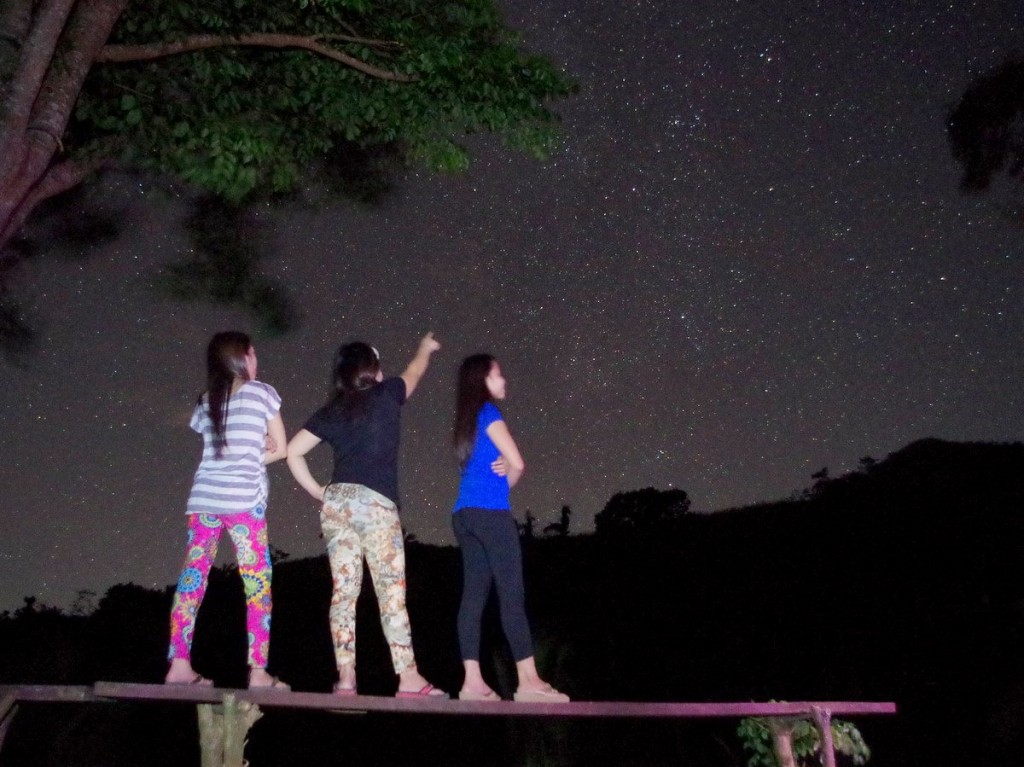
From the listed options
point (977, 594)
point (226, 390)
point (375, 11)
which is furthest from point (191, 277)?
point (977, 594)

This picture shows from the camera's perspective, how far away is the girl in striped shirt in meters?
4.62

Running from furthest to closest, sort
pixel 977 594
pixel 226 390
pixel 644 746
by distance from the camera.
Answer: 1. pixel 644 746
2. pixel 977 594
3. pixel 226 390

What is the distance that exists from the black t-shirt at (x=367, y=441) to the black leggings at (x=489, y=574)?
17.5 inches

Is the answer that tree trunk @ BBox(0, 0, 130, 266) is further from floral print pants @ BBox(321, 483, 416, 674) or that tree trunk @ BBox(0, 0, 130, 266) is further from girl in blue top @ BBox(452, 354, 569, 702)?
girl in blue top @ BBox(452, 354, 569, 702)

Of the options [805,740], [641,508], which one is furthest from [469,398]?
[641,508]

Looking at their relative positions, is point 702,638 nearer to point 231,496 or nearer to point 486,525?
point 486,525

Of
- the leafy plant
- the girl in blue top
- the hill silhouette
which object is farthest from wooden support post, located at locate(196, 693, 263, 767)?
the hill silhouette

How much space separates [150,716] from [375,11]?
17.2 metres

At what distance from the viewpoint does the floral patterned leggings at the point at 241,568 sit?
182 inches

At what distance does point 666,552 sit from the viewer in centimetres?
1742

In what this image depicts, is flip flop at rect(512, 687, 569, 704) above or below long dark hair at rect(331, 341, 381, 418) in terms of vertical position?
below

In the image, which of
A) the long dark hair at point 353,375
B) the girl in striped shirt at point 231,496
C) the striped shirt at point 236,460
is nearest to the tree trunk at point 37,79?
the girl in striped shirt at point 231,496

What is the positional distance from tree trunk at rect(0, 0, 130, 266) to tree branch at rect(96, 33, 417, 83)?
20cm

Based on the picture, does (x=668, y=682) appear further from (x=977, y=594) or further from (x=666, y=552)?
(x=977, y=594)
